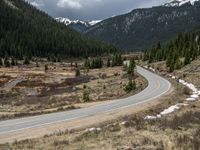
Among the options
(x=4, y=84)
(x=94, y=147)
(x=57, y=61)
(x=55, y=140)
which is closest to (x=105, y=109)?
(x=55, y=140)

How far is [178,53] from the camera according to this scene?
402 ft

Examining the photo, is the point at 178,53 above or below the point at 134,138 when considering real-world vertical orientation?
above

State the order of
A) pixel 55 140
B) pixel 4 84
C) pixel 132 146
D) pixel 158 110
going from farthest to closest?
pixel 4 84, pixel 158 110, pixel 55 140, pixel 132 146

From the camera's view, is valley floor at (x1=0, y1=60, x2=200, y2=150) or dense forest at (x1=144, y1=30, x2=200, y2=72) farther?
dense forest at (x1=144, y1=30, x2=200, y2=72)

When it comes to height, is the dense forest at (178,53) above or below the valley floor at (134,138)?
above

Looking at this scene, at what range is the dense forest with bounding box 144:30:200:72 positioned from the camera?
102 metres

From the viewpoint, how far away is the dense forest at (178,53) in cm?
10171

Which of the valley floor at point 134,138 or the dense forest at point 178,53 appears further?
the dense forest at point 178,53

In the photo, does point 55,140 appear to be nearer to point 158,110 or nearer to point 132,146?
point 132,146

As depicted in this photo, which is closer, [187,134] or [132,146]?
[132,146]

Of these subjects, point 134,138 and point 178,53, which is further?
point 178,53

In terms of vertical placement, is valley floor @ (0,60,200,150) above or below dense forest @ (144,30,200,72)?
below

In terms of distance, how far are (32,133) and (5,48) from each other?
169 m

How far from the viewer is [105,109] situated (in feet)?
131
